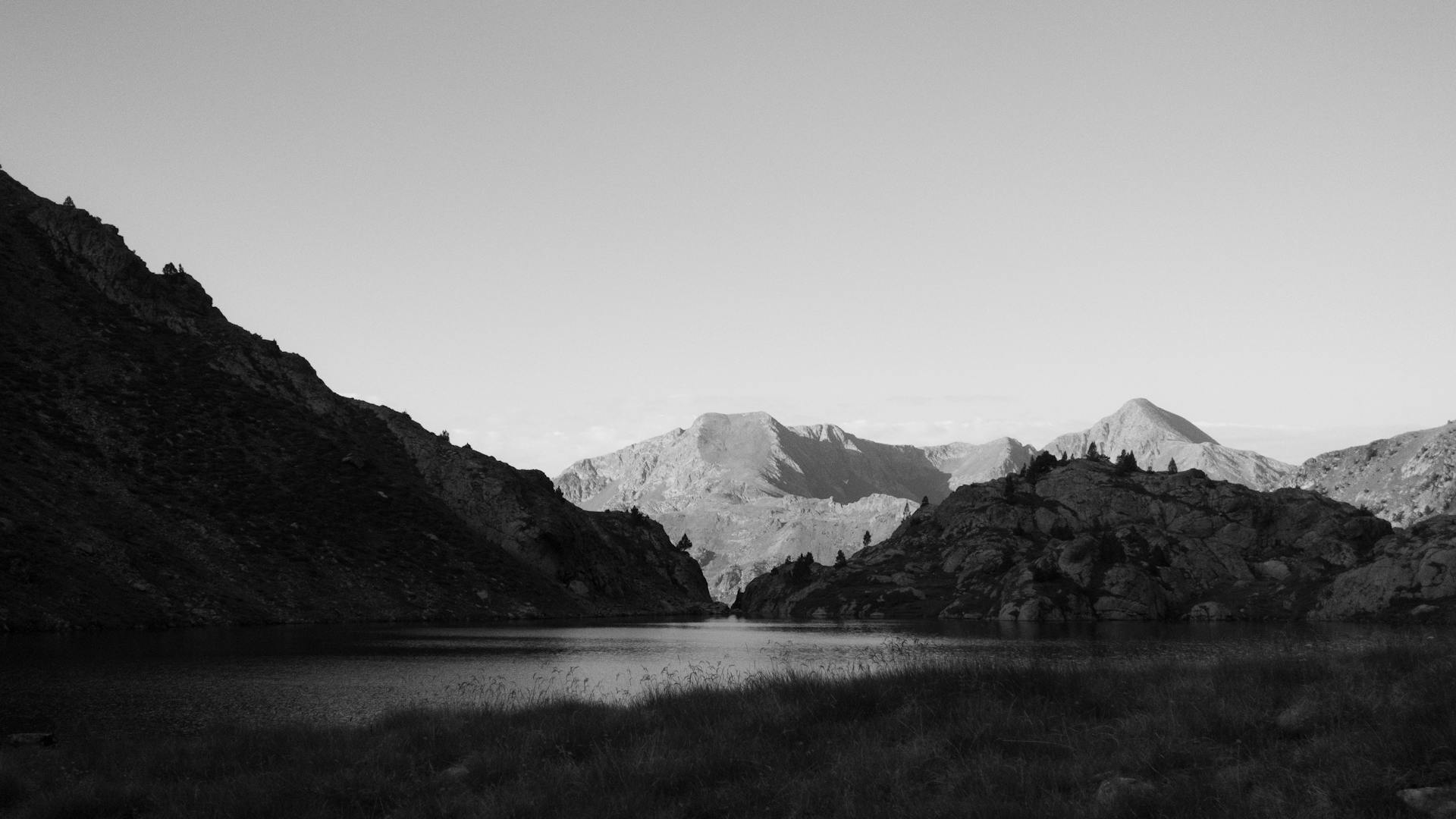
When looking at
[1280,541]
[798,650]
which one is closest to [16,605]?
[798,650]

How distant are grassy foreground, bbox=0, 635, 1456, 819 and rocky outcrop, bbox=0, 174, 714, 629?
68437mm

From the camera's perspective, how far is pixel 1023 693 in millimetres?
19984

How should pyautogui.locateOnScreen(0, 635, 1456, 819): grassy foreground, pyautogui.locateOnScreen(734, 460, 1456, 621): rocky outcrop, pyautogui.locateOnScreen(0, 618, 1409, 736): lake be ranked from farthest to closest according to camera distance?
pyautogui.locateOnScreen(734, 460, 1456, 621): rocky outcrop, pyautogui.locateOnScreen(0, 618, 1409, 736): lake, pyautogui.locateOnScreen(0, 635, 1456, 819): grassy foreground

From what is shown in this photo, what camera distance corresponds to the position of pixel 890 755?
1631cm

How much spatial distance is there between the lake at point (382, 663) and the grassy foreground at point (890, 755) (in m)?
4.25

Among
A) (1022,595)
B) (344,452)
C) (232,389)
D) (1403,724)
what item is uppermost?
(232,389)

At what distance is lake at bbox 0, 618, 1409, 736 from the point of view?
35.6 meters

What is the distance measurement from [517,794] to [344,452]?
14456 centimetres

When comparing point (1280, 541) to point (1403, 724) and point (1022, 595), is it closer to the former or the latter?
point (1022, 595)

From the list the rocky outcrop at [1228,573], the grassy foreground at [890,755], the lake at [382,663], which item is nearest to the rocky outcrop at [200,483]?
the lake at [382,663]

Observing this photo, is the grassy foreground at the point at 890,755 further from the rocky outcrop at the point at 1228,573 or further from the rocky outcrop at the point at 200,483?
the rocky outcrop at the point at 1228,573

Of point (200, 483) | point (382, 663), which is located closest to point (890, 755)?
Result: point (382, 663)

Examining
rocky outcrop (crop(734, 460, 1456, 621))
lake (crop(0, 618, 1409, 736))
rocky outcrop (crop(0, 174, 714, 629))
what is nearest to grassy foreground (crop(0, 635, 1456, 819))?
lake (crop(0, 618, 1409, 736))

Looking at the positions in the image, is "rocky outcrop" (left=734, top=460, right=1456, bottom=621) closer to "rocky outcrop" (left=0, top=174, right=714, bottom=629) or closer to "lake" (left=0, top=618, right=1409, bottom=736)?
"lake" (left=0, top=618, right=1409, bottom=736)
